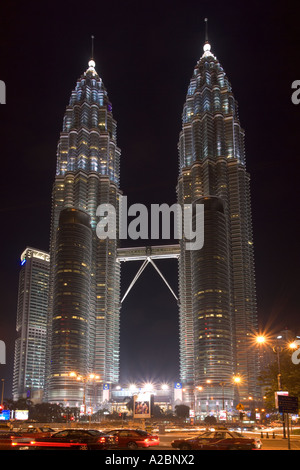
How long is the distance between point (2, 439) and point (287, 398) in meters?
21.7

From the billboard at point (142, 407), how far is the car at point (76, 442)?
52.3 feet

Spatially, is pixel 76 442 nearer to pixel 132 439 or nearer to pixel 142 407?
pixel 132 439

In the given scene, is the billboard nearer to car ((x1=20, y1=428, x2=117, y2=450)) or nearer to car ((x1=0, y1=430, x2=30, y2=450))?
car ((x1=20, y1=428, x2=117, y2=450))

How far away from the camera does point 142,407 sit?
183 ft

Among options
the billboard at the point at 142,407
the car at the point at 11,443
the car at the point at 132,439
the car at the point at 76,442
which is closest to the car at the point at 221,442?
the car at the point at 132,439

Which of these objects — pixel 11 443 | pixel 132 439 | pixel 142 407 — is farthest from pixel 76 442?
pixel 142 407

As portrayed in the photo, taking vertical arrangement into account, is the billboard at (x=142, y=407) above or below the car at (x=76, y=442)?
above

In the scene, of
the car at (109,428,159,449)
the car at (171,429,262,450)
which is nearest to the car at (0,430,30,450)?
the car at (109,428,159,449)

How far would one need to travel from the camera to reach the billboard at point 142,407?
55188 millimetres

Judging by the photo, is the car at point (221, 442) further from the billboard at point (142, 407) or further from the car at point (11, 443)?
the billboard at point (142, 407)

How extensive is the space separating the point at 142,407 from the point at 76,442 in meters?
19.0

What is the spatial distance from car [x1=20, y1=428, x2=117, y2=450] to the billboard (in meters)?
15.9

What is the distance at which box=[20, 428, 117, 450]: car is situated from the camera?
37.1 metres
